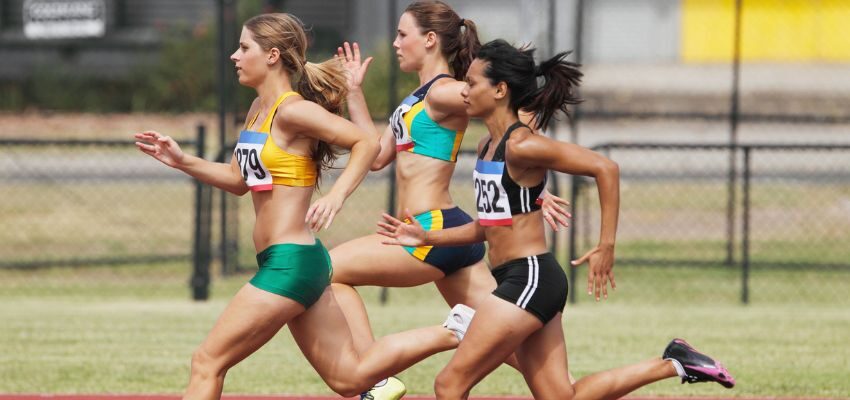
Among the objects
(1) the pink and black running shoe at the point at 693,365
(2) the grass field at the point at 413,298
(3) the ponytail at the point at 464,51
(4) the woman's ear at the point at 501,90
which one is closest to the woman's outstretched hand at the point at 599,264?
(1) the pink and black running shoe at the point at 693,365

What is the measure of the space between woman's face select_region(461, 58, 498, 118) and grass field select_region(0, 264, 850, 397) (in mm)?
2601

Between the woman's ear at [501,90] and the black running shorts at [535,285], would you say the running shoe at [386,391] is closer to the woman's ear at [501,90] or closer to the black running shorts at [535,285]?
the black running shorts at [535,285]

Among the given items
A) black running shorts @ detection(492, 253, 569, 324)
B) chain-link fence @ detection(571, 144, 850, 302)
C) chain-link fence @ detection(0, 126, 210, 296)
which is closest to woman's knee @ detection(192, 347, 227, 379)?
black running shorts @ detection(492, 253, 569, 324)

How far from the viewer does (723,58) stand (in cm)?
2594

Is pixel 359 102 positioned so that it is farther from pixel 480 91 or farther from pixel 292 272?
pixel 292 272

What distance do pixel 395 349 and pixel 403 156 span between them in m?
1.16

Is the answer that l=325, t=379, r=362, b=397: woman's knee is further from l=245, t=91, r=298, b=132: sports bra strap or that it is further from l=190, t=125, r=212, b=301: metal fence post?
l=190, t=125, r=212, b=301: metal fence post

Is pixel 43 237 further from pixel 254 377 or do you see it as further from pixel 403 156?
pixel 403 156

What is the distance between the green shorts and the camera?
19.5ft

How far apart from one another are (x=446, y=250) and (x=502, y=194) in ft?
2.78

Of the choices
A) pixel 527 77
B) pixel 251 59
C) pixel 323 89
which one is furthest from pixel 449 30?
pixel 251 59

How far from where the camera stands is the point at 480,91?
6.08 metres

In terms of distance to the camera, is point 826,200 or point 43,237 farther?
point 826,200

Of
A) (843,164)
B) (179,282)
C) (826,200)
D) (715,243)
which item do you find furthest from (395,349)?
(843,164)
